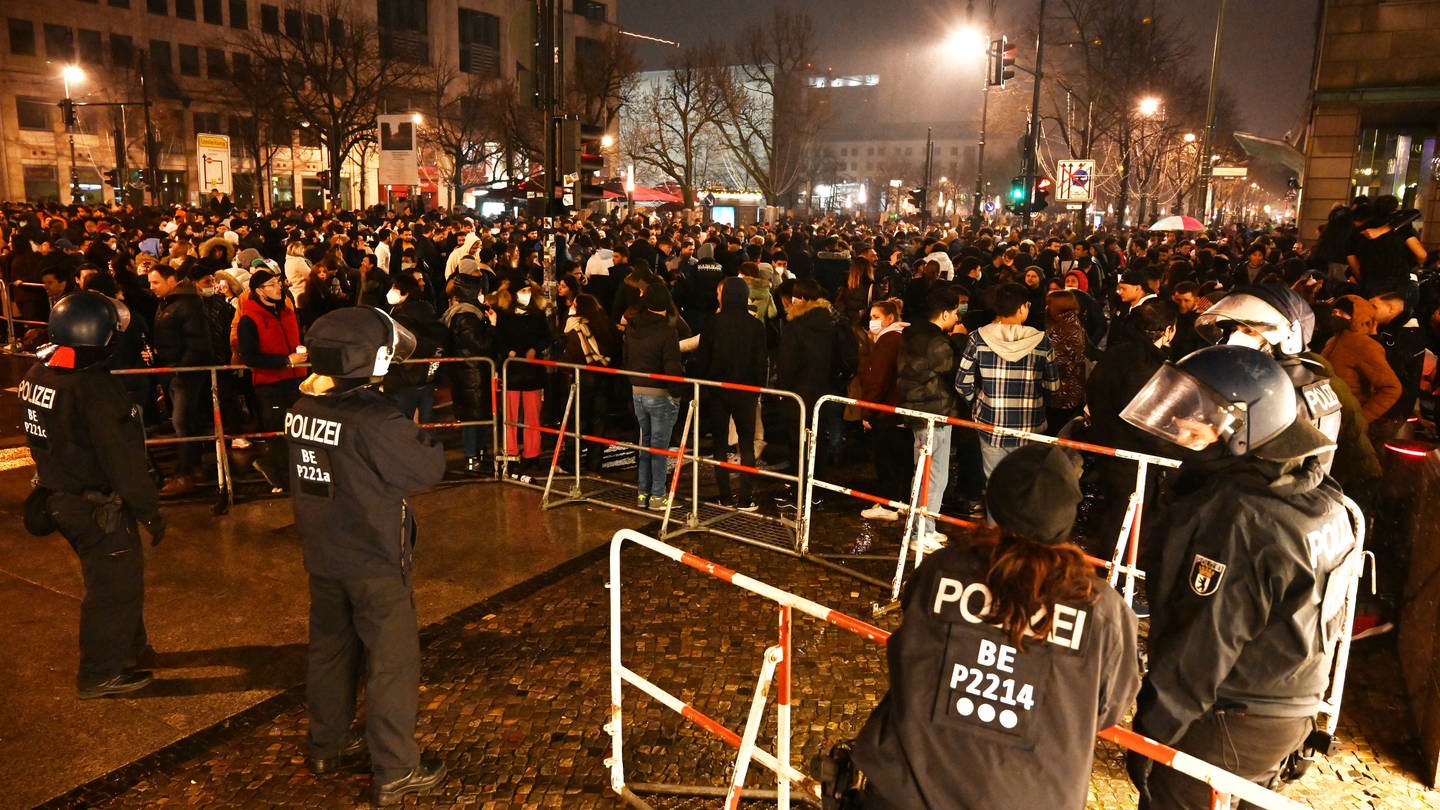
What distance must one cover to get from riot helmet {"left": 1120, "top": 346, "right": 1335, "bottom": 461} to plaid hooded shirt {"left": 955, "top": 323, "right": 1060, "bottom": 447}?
391 cm

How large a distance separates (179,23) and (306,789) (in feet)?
220

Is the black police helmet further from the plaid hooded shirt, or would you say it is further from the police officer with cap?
the police officer with cap

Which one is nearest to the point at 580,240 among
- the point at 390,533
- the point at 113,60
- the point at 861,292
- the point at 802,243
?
the point at 802,243

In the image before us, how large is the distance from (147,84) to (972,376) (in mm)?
60856

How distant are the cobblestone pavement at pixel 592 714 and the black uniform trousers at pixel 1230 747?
158cm

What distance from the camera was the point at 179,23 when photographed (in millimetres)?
58906

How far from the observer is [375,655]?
427 cm

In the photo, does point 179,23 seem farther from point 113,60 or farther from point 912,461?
point 912,461

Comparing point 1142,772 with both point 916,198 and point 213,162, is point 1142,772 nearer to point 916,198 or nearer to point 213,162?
point 916,198

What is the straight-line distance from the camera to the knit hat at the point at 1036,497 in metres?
2.27

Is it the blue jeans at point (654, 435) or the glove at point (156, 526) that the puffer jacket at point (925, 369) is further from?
the glove at point (156, 526)

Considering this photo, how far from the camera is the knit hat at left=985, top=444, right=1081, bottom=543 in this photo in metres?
2.27

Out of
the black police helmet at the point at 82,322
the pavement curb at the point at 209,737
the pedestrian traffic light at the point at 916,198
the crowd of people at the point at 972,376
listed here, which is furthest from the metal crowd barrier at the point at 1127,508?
the pedestrian traffic light at the point at 916,198

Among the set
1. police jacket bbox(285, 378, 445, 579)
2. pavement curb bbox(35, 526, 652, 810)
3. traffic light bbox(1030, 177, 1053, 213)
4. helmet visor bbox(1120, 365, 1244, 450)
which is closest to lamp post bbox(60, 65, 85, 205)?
traffic light bbox(1030, 177, 1053, 213)
